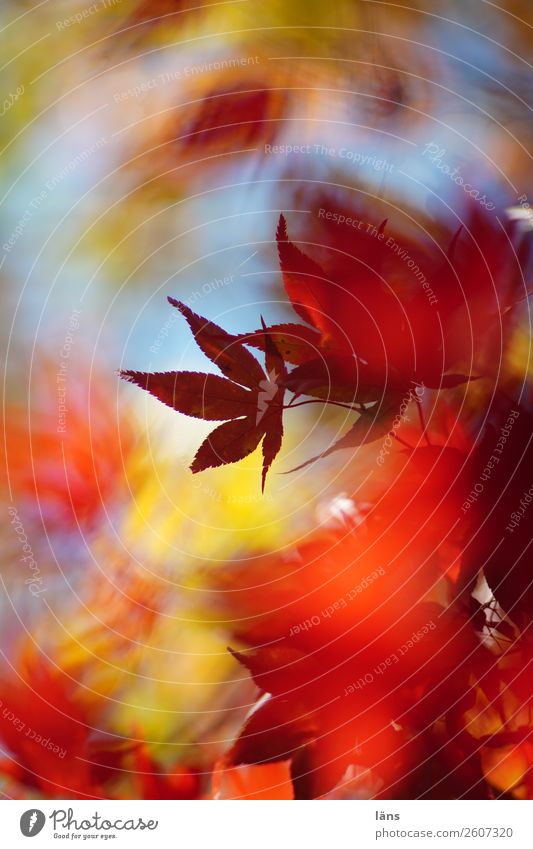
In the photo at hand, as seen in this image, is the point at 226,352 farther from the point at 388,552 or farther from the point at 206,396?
the point at 388,552

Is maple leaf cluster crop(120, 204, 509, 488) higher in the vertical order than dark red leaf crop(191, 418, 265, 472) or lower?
higher

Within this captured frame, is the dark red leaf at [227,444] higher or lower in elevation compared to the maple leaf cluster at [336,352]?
lower


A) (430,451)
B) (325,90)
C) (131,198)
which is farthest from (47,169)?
(430,451)
